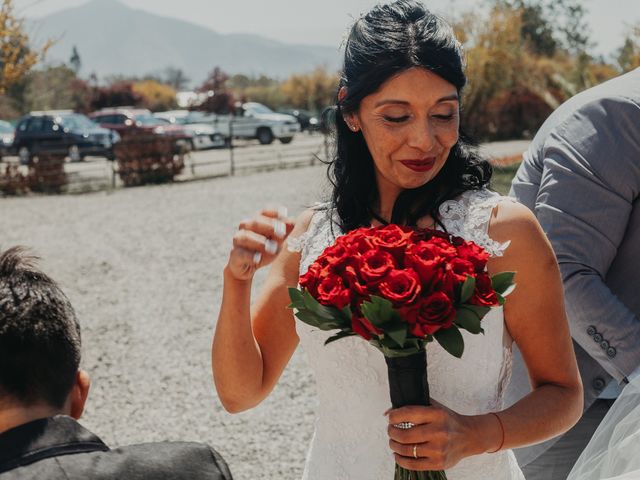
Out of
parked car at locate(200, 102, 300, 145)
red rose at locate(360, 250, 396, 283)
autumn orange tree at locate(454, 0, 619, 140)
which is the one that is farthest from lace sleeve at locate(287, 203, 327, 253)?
parked car at locate(200, 102, 300, 145)

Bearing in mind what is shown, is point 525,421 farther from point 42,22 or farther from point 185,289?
point 42,22

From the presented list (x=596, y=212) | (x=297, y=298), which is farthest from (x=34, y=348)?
(x=596, y=212)

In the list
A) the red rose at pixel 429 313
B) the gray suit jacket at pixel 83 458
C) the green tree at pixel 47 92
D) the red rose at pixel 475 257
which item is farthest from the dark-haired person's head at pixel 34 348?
the green tree at pixel 47 92

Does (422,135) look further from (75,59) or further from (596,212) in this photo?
(75,59)

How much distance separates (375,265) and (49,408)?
0.83 m

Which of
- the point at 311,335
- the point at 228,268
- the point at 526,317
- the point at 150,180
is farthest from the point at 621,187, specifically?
the point at 150,180

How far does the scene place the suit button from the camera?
2456 mm

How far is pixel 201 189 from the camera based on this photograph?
17.5 m

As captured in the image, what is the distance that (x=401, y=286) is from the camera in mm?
1558

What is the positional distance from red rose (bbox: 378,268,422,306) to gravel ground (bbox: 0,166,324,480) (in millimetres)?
1086

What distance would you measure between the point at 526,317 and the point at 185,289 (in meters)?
7.41

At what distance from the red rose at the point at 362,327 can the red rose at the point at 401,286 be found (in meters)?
0.07

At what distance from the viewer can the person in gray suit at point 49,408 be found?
1.68 m

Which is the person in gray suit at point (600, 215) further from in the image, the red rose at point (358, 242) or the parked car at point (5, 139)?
the parked car at point (5, 139)
